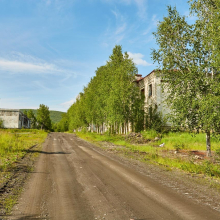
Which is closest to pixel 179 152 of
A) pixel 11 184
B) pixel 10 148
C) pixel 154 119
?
pixel 11 184

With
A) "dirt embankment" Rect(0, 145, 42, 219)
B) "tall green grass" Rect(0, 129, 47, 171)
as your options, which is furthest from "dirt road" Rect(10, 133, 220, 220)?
"tall green grass" Rect(0, 129, 47, 171)

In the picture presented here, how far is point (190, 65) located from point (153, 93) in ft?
52.0

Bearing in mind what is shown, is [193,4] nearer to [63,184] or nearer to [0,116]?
[63,184]

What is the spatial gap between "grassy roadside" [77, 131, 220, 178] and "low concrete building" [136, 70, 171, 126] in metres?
4.43

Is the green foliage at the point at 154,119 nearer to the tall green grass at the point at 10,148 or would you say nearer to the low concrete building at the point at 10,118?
the tall green grass at the point at 10,148

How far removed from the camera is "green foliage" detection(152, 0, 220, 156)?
12797 mm

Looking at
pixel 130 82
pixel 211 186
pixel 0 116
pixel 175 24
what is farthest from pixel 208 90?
pixel 0 116

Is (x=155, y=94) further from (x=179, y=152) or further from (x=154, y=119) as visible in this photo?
(x=179, y=152)

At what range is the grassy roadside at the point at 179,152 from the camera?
10203 millimetres

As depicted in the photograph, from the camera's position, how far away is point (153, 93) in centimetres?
3011

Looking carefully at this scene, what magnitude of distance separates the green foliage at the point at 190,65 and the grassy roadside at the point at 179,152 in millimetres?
1647

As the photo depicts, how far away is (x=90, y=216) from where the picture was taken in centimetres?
429

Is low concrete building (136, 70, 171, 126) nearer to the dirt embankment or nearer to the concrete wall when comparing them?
the concrete wall

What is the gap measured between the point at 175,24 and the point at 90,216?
14934 millimetres
